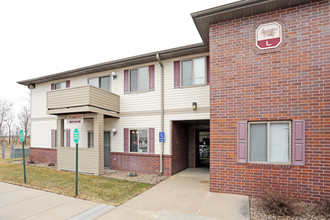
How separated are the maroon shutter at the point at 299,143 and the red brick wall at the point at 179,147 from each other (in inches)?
201

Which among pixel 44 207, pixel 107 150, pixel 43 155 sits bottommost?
pixel 43 155

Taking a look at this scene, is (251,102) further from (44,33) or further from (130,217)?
(44,33)

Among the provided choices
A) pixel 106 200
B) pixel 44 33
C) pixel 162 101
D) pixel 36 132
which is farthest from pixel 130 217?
pixel 44 33

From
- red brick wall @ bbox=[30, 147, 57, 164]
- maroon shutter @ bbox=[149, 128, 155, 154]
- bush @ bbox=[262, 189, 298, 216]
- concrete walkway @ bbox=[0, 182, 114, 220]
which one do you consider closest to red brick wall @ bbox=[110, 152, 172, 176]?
maroon shutter @ bbox=[149, 128, 155, 154]

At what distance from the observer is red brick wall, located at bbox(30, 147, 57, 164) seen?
509 inches

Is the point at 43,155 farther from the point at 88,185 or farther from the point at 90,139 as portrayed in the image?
the point at 88,185

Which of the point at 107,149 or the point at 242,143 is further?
the point at 107,149

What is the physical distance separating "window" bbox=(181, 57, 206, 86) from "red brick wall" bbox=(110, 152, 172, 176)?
143 inches

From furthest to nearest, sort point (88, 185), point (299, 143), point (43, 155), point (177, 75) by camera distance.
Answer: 1. point (43, 155)
2. point (177, 75)
3. point (88, 185)
4. point (299, 143)

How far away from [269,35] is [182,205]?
18.4 ft

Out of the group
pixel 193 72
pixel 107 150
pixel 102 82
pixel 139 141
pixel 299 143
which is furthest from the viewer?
pixel 102 82

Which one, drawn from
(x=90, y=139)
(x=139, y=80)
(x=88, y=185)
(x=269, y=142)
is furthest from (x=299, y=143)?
(x=90, y=139)

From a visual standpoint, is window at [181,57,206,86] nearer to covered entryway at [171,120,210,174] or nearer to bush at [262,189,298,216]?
covered entryway at [171,120,210,174]

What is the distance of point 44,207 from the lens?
5.37 meters
